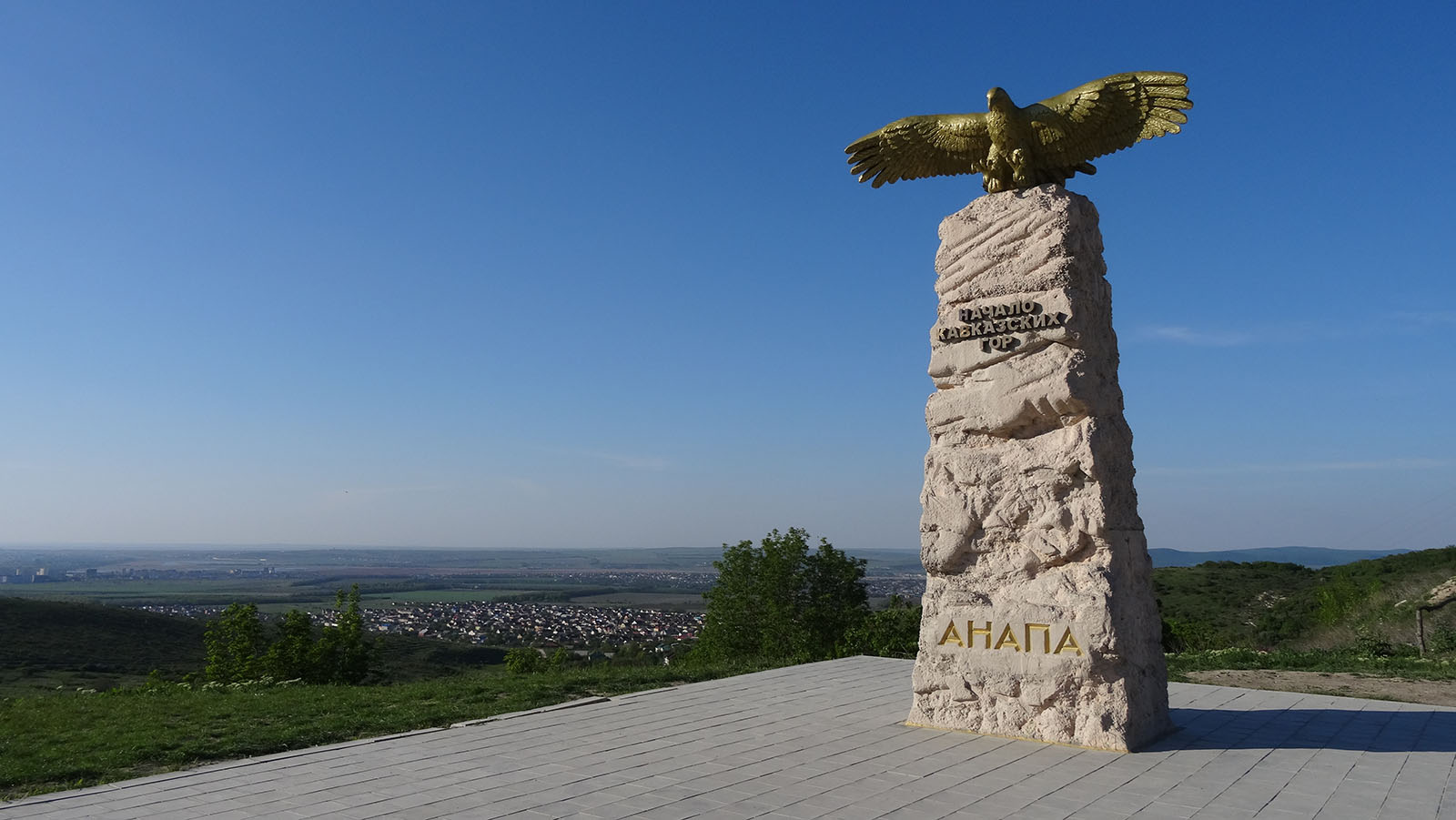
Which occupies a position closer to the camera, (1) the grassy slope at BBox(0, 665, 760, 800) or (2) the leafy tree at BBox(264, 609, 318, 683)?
(1) the grassy slope at BBox(0, 665, 760, 800)

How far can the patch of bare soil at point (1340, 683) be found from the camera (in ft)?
32.2

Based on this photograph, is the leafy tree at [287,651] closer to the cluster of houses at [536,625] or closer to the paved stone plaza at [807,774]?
the paved stone plaza at [807,774]

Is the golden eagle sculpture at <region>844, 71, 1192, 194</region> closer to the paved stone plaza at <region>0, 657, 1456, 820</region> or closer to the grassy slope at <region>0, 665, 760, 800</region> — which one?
the paved stone plaza at <region>0, 657, 1456, 820</region>

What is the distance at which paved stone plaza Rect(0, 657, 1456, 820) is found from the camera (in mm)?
5340

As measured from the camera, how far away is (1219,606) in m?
29.6

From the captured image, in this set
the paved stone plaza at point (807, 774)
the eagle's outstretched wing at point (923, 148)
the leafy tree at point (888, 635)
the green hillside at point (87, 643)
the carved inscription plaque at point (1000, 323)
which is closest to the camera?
the paved stone plaza at point (807, 774)

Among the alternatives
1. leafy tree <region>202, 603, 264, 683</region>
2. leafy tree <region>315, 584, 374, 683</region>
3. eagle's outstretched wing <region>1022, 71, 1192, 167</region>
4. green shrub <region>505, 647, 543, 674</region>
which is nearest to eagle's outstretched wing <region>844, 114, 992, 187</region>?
eagle's outstretched wing <region>1022, 71, 1192, 167</region>

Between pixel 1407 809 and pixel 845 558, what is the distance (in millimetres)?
14089

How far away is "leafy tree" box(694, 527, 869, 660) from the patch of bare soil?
25.0 ft

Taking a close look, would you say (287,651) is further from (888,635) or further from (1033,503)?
(1033,503)

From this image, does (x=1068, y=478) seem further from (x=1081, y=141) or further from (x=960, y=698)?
(x=1081, y=141)

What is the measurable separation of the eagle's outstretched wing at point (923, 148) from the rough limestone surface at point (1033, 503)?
28.5 inches

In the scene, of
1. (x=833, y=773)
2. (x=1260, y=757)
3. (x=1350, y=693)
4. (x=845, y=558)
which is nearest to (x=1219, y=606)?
(x=845, y=558)

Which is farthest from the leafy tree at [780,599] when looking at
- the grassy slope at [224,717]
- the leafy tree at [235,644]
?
the leafy tree at [235,644]
